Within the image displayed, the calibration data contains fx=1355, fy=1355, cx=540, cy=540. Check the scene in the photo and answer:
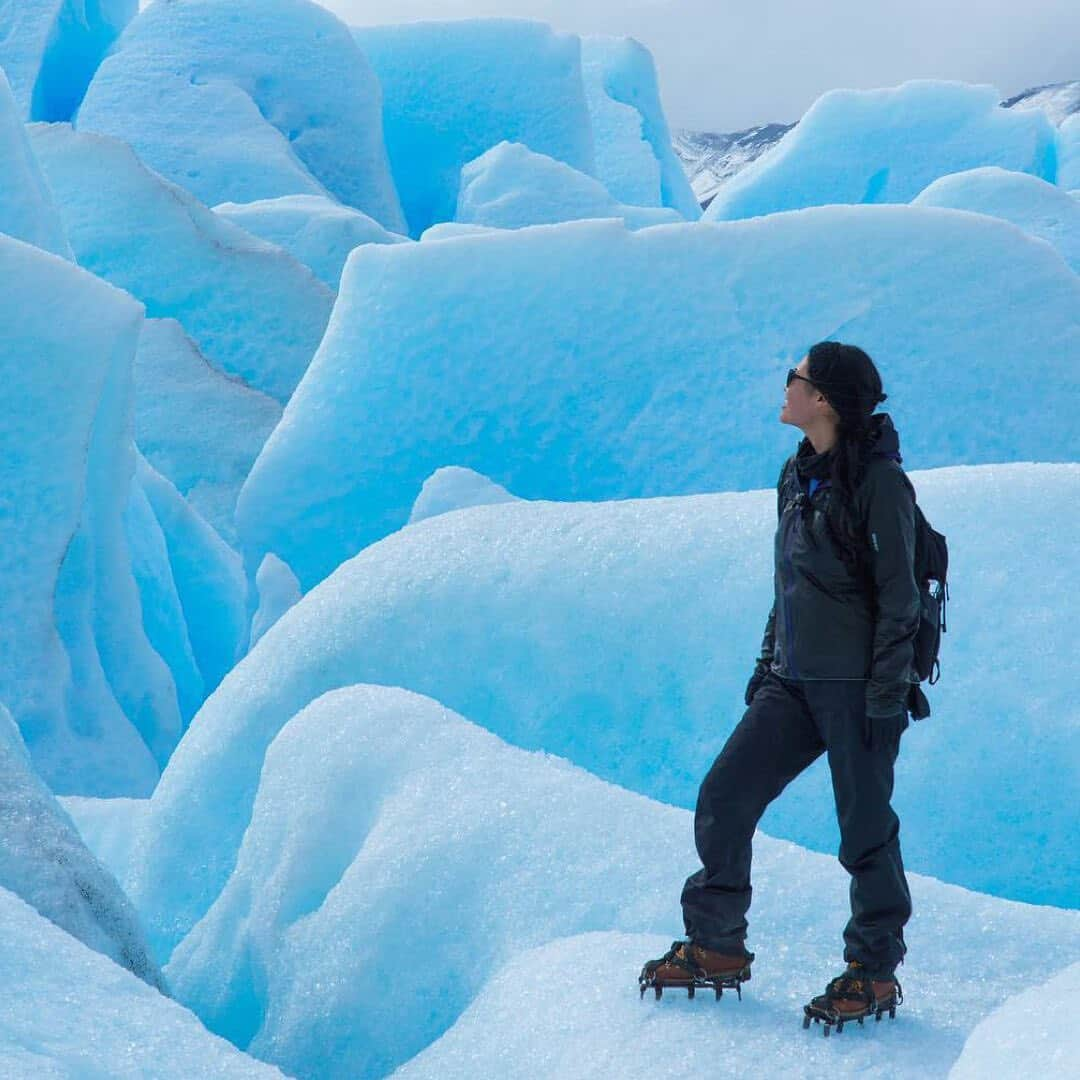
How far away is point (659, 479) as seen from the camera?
486 centimetres

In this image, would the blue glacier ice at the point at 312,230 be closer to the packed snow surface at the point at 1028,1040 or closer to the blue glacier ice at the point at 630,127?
the blue glacier ice at the point at 630,127

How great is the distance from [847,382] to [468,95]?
35.7 ft

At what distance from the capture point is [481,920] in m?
2.23

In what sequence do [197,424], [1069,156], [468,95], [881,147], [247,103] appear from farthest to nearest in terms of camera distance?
[1069,156], [468,95], [881,147], [247,103], [197,424]

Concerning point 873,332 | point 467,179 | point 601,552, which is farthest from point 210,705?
point 467,179

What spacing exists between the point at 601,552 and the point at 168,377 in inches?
170

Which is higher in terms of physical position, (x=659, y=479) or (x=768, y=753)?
(x=768, y=753)

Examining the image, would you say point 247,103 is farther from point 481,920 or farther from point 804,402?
point 804,402

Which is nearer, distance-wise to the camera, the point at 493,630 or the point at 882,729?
the point at 882,729

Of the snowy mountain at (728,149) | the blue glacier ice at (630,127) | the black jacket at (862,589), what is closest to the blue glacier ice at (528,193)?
the blue glacier ice at (630,127)

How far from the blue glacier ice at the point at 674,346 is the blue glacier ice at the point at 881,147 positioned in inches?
263

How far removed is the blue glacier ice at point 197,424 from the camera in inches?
271

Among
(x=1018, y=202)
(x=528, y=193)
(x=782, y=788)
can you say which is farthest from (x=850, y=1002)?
(x=528, y=193)

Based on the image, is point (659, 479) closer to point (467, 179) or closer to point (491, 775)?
point (491, 775)
